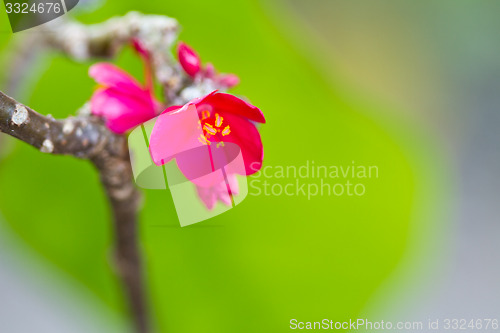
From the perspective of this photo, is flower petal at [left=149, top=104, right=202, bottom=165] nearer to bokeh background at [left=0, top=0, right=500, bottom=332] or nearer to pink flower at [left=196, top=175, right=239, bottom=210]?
pink flower at [left=196, top=175, right=239, bottom=210]

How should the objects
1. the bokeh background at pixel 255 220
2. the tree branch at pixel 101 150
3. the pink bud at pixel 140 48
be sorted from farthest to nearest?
the bokeh background at pixel 255 220
the pink bud at pixel 140 48
the tree branch at pixel 101 150

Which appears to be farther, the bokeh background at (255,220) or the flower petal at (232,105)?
the bokeh background at (255,220)

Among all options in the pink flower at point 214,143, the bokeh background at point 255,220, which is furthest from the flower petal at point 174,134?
the bokeh background at point 255,220

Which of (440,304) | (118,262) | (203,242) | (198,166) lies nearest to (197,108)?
(198,166)

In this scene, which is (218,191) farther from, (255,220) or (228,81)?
(255,220)

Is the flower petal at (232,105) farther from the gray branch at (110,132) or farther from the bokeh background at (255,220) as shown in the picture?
the bokeh background at (255,220)

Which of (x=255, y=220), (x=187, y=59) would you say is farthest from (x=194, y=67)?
(x=255, y=220)
